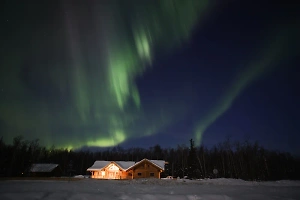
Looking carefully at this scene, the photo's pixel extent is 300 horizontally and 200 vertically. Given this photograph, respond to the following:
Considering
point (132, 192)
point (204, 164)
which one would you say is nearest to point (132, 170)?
point (204, 164)

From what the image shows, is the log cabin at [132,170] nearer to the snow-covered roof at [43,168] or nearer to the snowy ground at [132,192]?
the snow-covered roof at [43,168]

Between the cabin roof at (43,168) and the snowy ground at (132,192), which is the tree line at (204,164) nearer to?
the cabin roof at (43,168)

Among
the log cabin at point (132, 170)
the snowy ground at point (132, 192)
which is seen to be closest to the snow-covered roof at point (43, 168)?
the log cabin at point (132, 170)

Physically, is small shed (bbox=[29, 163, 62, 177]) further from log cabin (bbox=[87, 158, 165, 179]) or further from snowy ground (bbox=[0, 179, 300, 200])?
snowy ground (bbox=[0, 179, 300, 200])

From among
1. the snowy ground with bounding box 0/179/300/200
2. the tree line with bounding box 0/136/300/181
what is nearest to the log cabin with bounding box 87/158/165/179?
the tree line with bounding box 0/136/300/181

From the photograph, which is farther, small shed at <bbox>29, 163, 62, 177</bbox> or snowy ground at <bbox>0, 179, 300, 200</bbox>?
small shed at <bbox>29, 163, 62, 177</bbox>

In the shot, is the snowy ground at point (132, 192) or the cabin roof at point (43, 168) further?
the cabin roof at point (43, 168)

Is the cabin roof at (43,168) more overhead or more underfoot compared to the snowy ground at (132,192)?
more overhead

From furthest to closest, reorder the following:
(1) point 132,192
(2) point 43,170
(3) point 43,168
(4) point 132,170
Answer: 1. (3) point 43,168
2. (2) point 43,170
3. (4) point 132,170
4. (1) point 132,192

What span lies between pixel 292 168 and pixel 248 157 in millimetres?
23410

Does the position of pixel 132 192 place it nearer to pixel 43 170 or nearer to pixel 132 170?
pixel 132 170

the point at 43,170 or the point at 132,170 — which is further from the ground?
the point at 43,170

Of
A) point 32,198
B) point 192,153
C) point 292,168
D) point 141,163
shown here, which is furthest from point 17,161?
point 292,168

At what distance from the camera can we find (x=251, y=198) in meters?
11.6
